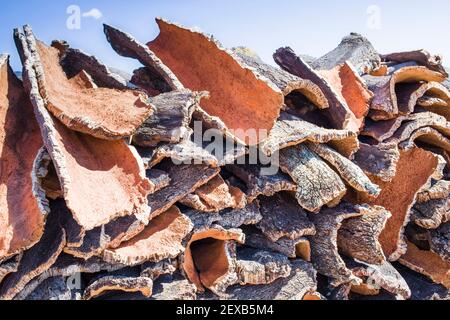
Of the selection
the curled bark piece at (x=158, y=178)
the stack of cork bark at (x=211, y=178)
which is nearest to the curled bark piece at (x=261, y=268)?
the stack of cork bark at (x=211, y=178)

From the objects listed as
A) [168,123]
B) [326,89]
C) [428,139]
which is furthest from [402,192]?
[168,123]

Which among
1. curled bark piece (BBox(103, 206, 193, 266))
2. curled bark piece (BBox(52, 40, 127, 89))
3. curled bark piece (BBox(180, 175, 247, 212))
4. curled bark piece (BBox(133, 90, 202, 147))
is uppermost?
curled bark piece (BBox(52, 40, 127, 89))

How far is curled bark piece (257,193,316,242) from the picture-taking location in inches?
108

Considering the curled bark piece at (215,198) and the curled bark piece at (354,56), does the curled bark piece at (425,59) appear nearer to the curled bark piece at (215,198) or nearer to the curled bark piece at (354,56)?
the curled bark piece at (354,56)

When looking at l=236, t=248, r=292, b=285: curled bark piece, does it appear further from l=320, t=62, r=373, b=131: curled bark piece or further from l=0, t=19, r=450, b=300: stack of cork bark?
l=320, t=62, r=373, b=131: curled bark piece

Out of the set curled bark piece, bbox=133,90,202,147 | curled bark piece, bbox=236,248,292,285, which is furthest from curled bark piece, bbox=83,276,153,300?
curled bark piece, bbox=133,90,202,147

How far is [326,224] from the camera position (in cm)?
289

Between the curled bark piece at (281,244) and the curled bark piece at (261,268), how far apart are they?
0.18 feet

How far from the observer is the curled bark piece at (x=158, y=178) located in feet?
7.63

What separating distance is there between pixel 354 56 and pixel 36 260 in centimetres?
365

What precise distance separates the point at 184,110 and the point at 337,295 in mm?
1689

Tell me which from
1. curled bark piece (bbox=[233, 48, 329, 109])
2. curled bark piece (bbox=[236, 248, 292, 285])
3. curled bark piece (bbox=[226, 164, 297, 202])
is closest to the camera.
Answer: curled bark piece (bbox=[236, 248, 292, 285])

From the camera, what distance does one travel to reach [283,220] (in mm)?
2807

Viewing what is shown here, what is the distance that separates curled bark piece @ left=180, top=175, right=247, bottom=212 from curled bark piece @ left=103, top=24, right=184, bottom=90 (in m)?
0.72
